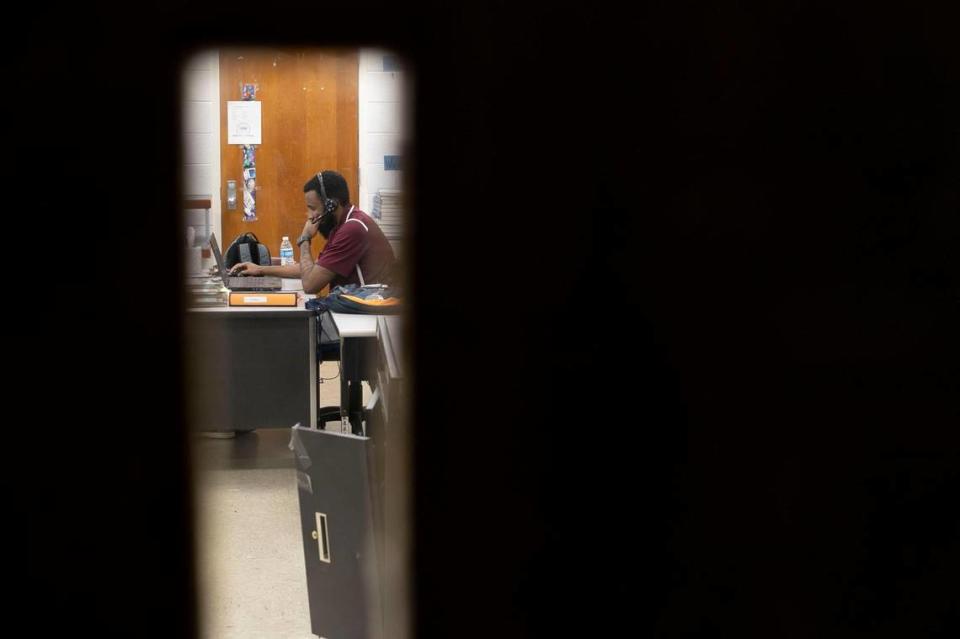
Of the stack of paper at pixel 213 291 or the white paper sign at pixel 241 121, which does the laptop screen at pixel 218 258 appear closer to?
the stack of paper at pixel 213 291

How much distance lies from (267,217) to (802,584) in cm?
483

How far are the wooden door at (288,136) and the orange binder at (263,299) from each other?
1.97m

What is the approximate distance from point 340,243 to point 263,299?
34 centimetres

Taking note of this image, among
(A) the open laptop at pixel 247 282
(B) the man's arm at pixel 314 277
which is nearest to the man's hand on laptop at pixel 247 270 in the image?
(A) the open laptop at pixel 247 282

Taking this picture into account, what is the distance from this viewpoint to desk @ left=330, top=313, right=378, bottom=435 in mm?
2982

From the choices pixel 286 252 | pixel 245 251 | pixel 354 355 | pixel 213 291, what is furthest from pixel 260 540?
pixel 286 252

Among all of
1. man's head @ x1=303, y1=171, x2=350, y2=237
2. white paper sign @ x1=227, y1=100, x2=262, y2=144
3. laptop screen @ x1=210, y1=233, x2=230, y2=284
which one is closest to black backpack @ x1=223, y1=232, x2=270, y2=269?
laptop screen @ x1=210, y1=233, x2=230, y2=284

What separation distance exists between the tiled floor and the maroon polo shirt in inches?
30.5

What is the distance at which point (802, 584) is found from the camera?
87cm

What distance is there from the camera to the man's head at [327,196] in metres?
3.57

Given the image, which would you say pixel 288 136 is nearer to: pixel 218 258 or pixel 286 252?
pixel 286 252

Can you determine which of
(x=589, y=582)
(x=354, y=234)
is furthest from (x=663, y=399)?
(x=354, y=234)

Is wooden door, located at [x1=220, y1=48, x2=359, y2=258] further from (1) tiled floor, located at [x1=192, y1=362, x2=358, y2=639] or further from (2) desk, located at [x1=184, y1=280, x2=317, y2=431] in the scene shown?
(2) desk, located at [x1=184, y1=280, x2=317, y2=431]

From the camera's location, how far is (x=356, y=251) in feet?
11.4
